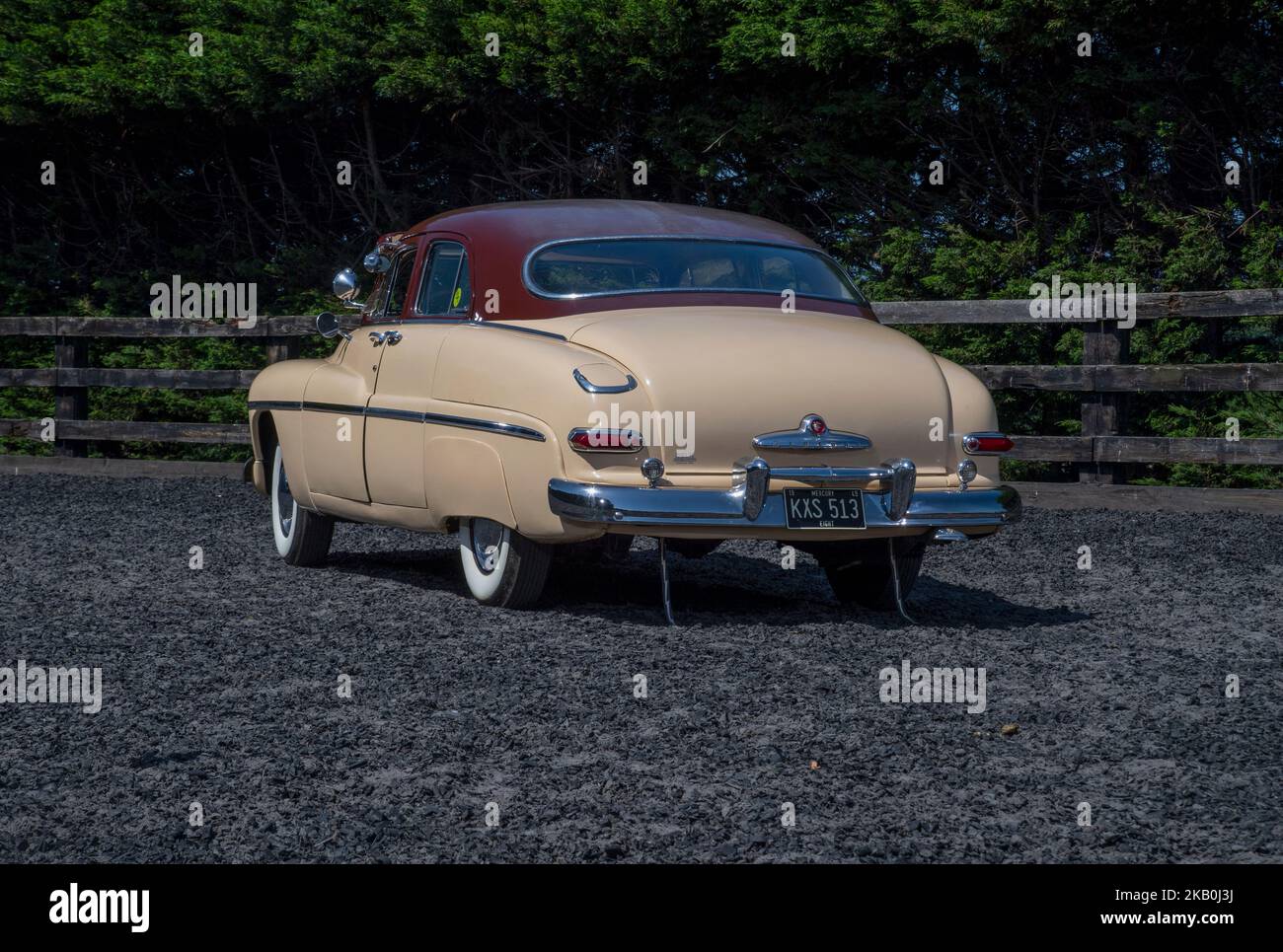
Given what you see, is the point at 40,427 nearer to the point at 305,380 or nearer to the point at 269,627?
the point at 305,380

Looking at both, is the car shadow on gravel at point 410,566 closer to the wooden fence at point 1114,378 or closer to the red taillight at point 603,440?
the red taillight at point 603,440

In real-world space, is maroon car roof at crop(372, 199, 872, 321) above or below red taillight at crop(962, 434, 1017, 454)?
above

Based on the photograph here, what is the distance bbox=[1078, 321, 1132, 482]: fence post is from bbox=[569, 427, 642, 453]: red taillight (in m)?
5.97

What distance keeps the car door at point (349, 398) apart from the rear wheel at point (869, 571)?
2.14m

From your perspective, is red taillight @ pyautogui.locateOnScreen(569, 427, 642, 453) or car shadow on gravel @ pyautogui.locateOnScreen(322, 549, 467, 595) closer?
red taillight @ pyautogui.locateOnScreen(569, 427, 642, 453)

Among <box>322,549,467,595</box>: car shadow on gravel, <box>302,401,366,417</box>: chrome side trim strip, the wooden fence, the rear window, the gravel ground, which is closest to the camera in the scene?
the gravel ground

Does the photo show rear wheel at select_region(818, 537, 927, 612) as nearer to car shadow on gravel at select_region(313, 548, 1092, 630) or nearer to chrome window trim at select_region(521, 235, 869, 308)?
car shadow on gravel at select_region(313, 548, 1092, 630)

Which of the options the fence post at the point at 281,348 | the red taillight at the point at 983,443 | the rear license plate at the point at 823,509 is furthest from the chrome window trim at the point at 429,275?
the fence post at the point at 281,348

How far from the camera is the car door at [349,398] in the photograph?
7430mm

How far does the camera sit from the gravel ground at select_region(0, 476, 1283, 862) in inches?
145

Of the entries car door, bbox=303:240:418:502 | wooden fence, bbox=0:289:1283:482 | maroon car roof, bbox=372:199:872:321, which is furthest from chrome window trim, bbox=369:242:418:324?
wooden fence, bbox=0:289:1283:482

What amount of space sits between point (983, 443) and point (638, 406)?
1515mm

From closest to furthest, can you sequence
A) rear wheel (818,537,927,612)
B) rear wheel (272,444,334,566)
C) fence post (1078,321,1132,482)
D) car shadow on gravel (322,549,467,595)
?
rear wheel (818,537,927,612) < car shadow on gravel (322,549,467,595) < rear wheel (272,444,334,566) < fence post (1078,321,1132,482)
